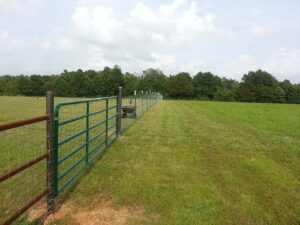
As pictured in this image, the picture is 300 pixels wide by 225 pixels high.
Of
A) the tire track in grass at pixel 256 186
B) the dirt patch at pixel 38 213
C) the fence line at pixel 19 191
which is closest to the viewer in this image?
the fence line at pixel 19 191

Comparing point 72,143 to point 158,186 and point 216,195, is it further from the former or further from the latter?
point 216,195

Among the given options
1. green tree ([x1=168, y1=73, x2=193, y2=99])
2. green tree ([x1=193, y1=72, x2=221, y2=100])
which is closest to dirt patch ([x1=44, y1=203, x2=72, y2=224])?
green tree ([x1=168, y1=73, x2=193, y2=99])

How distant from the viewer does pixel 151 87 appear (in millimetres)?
83938

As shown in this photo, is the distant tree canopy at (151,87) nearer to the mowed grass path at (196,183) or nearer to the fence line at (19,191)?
the mowed grass path at (196,183)

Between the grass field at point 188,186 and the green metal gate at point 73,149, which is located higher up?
the green metal gate at point 73,149

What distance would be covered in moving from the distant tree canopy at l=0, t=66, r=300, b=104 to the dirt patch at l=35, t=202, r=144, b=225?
7538cm

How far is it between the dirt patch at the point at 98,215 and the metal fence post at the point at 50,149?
0.18 m

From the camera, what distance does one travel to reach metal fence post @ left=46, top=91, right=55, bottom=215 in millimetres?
3796

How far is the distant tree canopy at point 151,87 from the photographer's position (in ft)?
261

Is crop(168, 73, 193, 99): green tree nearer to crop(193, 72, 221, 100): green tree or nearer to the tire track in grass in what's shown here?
crop(193, 72, 221, 100): green tree

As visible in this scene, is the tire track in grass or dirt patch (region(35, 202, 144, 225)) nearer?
dirt patch (region(35, 202, 144, 225))

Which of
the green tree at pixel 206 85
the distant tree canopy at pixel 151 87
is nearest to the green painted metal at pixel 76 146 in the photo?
the distant tree canopy at pixel 151 87

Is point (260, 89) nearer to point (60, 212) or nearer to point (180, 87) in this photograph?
point (180, 87)

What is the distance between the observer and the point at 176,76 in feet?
283
